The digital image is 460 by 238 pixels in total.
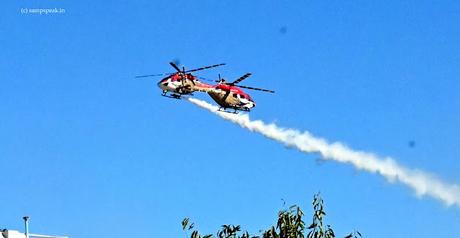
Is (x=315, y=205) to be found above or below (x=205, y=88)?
below

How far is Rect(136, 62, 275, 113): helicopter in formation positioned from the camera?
118 meters

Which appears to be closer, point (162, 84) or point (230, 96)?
point (162, 84)

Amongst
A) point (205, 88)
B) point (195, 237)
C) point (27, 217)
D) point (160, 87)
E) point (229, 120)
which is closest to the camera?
point (195, 237)

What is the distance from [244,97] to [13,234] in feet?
183

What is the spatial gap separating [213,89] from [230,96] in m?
3.37

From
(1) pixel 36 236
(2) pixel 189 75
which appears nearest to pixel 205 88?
(2) pixel 189 75

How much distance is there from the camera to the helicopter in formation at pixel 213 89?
118 m

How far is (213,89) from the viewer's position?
127688 millimetres

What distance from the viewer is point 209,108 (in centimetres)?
13100

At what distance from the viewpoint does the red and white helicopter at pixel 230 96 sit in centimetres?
12850

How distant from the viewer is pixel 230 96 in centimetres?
13000

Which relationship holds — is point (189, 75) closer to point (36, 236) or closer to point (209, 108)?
point (209, 108)

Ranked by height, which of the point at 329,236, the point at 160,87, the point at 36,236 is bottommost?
the point at 329,236

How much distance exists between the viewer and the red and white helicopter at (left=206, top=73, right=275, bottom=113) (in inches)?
5059
